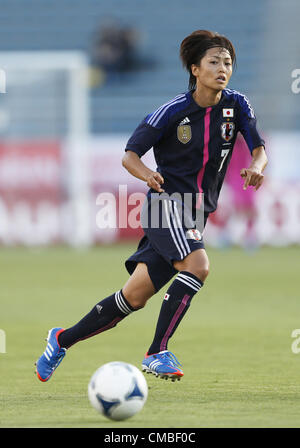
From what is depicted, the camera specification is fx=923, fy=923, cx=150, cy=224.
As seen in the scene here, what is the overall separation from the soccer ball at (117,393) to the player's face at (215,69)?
1.90 metres

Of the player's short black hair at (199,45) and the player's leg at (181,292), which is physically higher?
the player's short black hair at (199,45)

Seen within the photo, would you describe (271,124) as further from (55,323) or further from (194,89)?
(194,89)

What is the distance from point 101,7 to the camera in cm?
2745

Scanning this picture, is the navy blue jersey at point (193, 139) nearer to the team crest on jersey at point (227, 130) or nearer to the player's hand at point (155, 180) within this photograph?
the team crest on jersey at point (227, 130)

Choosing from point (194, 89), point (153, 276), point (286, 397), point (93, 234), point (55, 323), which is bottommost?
point (93, 234)

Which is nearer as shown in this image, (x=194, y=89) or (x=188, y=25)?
(x=194, y=89)

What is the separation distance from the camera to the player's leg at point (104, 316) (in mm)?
5613

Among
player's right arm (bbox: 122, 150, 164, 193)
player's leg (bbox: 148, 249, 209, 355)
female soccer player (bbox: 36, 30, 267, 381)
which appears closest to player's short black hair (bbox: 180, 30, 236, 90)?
female soccer player (bbox: 36, 30, 267, 381)

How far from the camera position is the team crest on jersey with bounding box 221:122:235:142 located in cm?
567

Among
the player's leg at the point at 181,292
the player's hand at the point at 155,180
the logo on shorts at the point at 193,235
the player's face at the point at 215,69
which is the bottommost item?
the player's leg at the point at 181,292

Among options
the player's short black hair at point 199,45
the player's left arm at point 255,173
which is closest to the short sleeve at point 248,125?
the player's left arm at point 255,173

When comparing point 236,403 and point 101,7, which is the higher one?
point 101,7

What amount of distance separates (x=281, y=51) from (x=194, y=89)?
2000 cm

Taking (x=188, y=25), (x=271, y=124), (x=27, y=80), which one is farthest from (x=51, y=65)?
(x=188, y=25)
